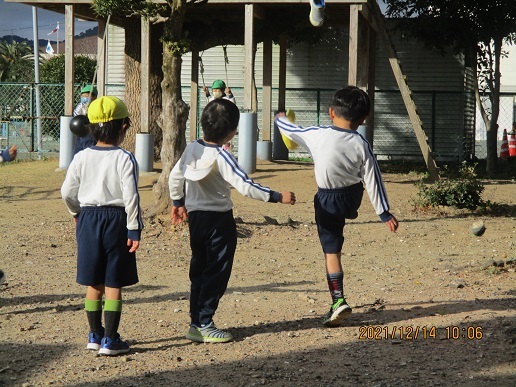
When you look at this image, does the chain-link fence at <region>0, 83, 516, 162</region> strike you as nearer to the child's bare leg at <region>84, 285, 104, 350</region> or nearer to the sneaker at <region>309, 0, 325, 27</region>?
the sneaker at <region>309, 0, 325, 27</region>

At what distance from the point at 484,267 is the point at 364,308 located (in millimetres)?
1819

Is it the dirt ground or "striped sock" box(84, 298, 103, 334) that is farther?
"striped sock" box(84, 298, 103, 334)

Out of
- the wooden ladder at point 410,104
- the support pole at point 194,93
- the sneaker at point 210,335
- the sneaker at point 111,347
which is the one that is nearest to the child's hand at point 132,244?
the sneaker at point 111,347

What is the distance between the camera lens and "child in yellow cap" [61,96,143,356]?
5344 millimetres

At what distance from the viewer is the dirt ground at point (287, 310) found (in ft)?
16.5

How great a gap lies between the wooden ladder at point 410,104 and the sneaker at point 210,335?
10.1 meters

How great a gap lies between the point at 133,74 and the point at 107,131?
13.2 m

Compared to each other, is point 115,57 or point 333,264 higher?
point 115,57

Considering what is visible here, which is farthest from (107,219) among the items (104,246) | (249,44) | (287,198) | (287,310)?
(249,44)

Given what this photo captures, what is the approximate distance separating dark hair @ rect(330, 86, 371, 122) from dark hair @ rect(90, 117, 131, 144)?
157cm

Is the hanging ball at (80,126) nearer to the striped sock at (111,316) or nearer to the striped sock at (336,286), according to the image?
the striped sock at (111,316)
